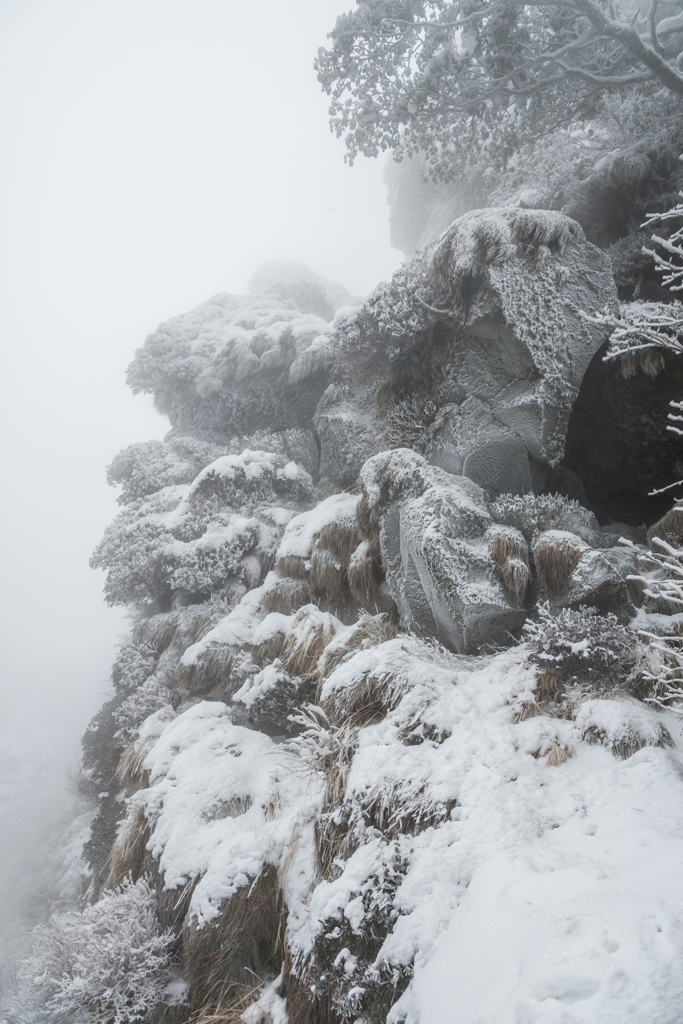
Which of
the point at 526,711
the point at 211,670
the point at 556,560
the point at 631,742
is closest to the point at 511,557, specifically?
the point at 556,560

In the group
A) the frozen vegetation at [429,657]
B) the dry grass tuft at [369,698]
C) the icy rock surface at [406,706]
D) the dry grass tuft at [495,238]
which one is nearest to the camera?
the icy rock surface at [406,706]

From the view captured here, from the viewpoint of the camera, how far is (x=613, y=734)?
9.37 feet

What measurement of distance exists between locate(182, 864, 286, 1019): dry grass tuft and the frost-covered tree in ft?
32.4

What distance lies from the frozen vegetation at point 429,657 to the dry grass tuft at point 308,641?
37 millimetres

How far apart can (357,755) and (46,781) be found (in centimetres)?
1286

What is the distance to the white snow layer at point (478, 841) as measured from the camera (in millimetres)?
1565

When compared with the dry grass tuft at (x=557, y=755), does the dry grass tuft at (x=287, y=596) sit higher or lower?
higher

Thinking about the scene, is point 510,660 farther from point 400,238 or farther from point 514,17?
point 400,238

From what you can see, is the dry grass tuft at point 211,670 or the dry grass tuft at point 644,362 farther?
the dry grass tuft at point 211,670

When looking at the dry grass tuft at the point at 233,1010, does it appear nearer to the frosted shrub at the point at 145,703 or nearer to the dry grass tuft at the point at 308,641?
the dry grass tuft at the point at 308,641

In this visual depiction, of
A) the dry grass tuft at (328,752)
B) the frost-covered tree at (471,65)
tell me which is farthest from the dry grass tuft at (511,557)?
the frost-covered tree at (471,65)

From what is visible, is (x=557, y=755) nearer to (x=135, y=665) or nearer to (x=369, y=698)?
(x=369, y=698)

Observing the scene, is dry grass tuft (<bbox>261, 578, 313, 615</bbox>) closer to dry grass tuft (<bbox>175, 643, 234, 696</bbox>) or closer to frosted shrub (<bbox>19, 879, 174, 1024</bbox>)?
dry grass tuft (<bbox>175, 643, 234, 696</bbox>)

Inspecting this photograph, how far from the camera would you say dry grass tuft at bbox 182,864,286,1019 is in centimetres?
326
